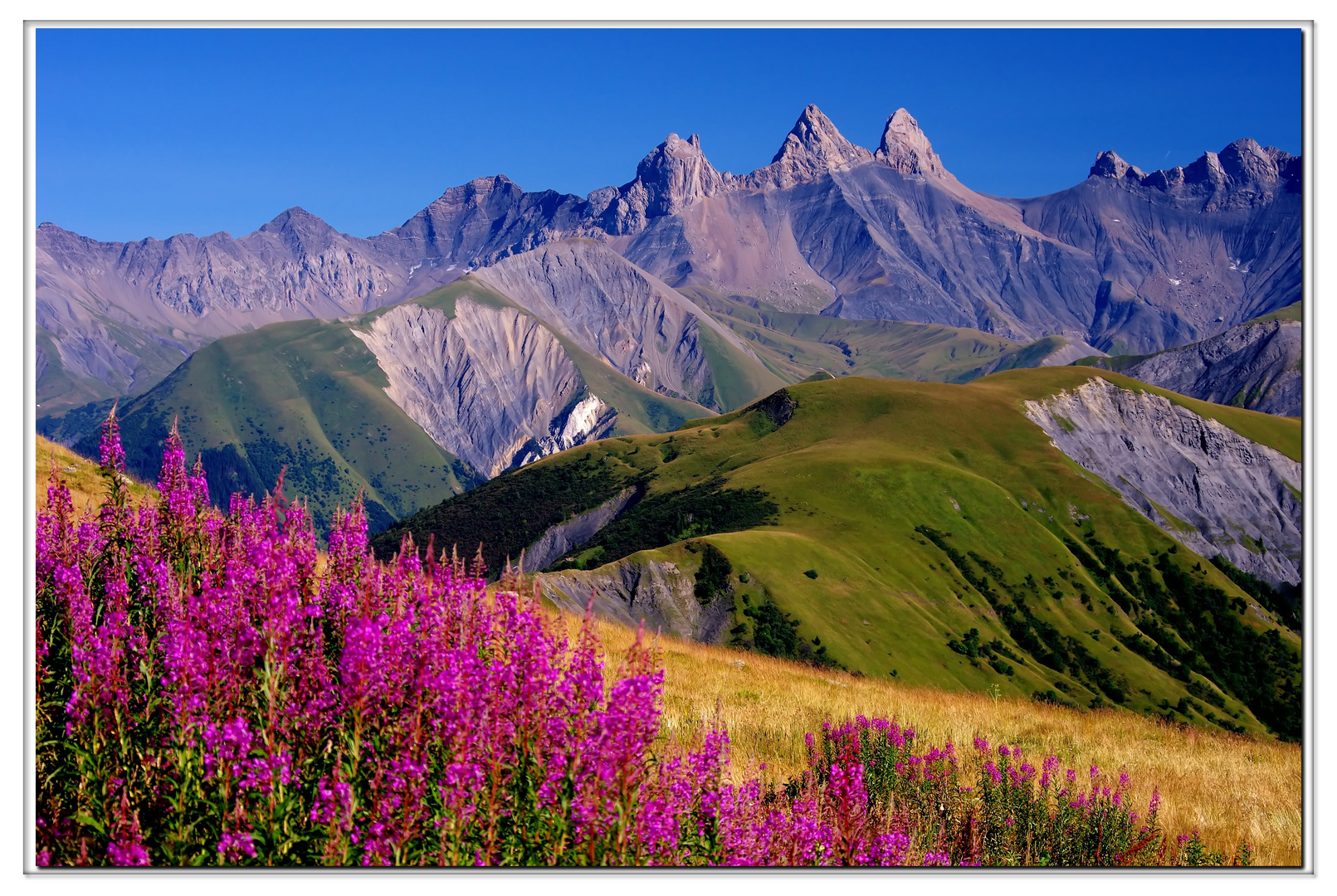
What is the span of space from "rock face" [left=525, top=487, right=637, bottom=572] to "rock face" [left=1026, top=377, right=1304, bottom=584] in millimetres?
75586

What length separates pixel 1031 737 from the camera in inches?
647

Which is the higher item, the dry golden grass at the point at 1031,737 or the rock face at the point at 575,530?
the rock face at the point at 575,530

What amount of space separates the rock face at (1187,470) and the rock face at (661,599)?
105m

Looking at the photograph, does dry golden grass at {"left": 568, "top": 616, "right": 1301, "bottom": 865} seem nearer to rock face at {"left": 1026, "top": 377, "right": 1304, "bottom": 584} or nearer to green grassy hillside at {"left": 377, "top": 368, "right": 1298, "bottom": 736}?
green grassy hillside at {"left": 377, "top": 368, "right": 1298, "bottom": 736}

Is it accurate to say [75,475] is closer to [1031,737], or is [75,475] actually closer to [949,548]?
[1031,737]

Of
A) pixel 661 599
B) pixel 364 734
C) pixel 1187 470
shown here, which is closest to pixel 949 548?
pixel 661 599

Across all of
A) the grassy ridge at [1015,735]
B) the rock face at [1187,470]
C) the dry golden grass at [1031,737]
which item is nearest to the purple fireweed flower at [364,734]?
the grassy ridge at [1015,735]

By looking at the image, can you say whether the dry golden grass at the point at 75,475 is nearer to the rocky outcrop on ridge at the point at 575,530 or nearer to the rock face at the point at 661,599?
the rock face at the point at 661,599

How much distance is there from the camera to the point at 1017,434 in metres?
160

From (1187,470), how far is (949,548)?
6916 centimetres

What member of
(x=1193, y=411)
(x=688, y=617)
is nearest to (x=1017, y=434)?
(x=1193, y=411)

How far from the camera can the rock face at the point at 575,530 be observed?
148375mm

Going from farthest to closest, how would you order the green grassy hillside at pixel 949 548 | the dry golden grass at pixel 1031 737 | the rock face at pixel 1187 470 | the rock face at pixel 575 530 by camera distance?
the rock face at pixel 1187 470, the rock face at pixel 575 530, the green grassy hillside at pixel 949 548, the dry golden grass at pixel 1031 737

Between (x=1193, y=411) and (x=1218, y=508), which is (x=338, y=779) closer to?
(x=1218, y=508)
